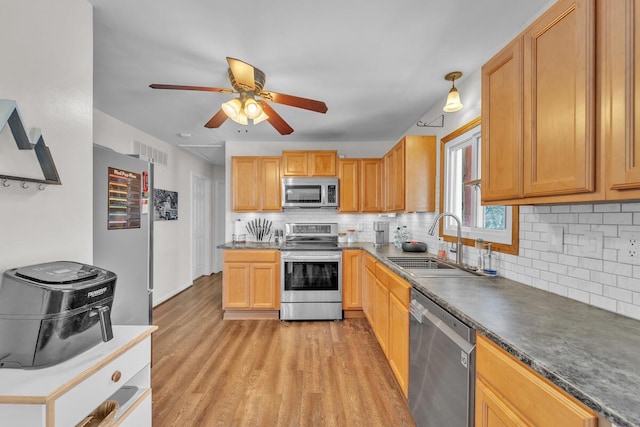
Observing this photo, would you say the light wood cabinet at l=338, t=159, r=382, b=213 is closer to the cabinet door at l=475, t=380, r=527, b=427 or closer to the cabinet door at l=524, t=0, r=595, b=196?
the cabinet door at l=524, t=0, r=595, b=196

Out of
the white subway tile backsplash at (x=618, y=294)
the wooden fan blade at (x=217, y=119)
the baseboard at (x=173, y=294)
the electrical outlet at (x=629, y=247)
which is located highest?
the wooden fan blade at (x=217, y=119)

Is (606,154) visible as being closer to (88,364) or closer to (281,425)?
(88,364)

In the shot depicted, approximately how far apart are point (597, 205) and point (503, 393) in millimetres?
988

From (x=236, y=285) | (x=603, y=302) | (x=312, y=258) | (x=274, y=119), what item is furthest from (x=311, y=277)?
(x=603, y=302)

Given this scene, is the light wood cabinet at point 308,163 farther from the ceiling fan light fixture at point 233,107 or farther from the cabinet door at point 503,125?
the cabinet door at point 503,125

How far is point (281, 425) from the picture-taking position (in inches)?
67.8

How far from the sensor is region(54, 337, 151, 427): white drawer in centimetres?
85

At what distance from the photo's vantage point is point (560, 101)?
3.53ft

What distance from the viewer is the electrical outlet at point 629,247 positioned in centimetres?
108

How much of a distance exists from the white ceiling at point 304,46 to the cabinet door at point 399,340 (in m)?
1.88

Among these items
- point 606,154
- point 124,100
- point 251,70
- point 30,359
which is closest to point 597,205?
point 606,154

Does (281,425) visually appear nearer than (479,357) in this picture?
No

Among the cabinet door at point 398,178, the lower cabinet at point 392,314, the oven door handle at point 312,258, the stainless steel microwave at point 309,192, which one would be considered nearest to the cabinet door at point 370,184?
the stainless steel microwave at point 309,192

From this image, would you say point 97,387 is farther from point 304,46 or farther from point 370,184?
point 370,184
